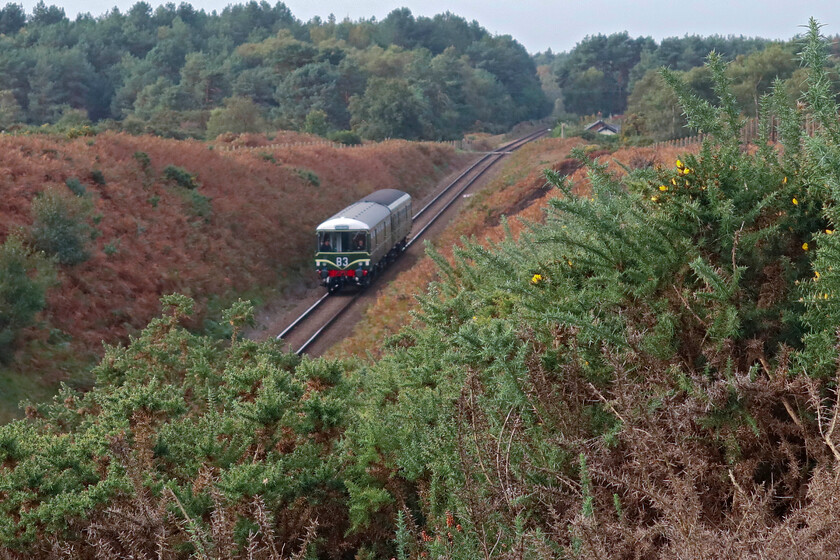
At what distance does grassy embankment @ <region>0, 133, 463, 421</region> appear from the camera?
757 inches

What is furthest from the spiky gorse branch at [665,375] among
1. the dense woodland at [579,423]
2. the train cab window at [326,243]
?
the train cab window at [326,243]

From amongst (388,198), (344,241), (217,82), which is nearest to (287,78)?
(217,82)

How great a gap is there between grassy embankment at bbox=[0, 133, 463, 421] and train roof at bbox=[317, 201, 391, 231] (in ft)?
10.5

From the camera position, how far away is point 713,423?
4059mm

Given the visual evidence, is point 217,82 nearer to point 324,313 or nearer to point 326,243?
point 326,243

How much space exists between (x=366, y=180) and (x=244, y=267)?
55.0 feet

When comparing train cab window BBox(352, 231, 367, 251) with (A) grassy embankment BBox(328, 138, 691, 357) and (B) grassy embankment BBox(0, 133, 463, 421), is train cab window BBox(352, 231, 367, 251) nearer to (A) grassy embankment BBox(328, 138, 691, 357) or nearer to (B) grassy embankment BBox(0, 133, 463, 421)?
(A) grassy embankment BBox(328, 138, 691, 357)

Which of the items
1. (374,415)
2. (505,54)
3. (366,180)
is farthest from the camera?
(505,54)

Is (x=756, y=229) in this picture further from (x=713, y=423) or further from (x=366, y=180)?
(x=366, y=180)

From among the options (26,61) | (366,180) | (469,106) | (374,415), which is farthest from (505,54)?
(374,415)

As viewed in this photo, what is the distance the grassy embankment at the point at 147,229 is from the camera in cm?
1922

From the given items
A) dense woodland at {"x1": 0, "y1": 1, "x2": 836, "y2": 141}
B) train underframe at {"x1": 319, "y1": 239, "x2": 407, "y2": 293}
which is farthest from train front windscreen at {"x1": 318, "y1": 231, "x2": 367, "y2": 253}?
dense woodland at {"x1": 0, "y1": 1, "x2": 836, "y2": 141}

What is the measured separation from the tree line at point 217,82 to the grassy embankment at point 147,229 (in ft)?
62.8

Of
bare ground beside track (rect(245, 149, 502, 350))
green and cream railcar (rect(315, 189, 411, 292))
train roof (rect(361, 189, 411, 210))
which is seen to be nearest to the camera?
bare ground beside track (rect(245, 149, 502, 350))
